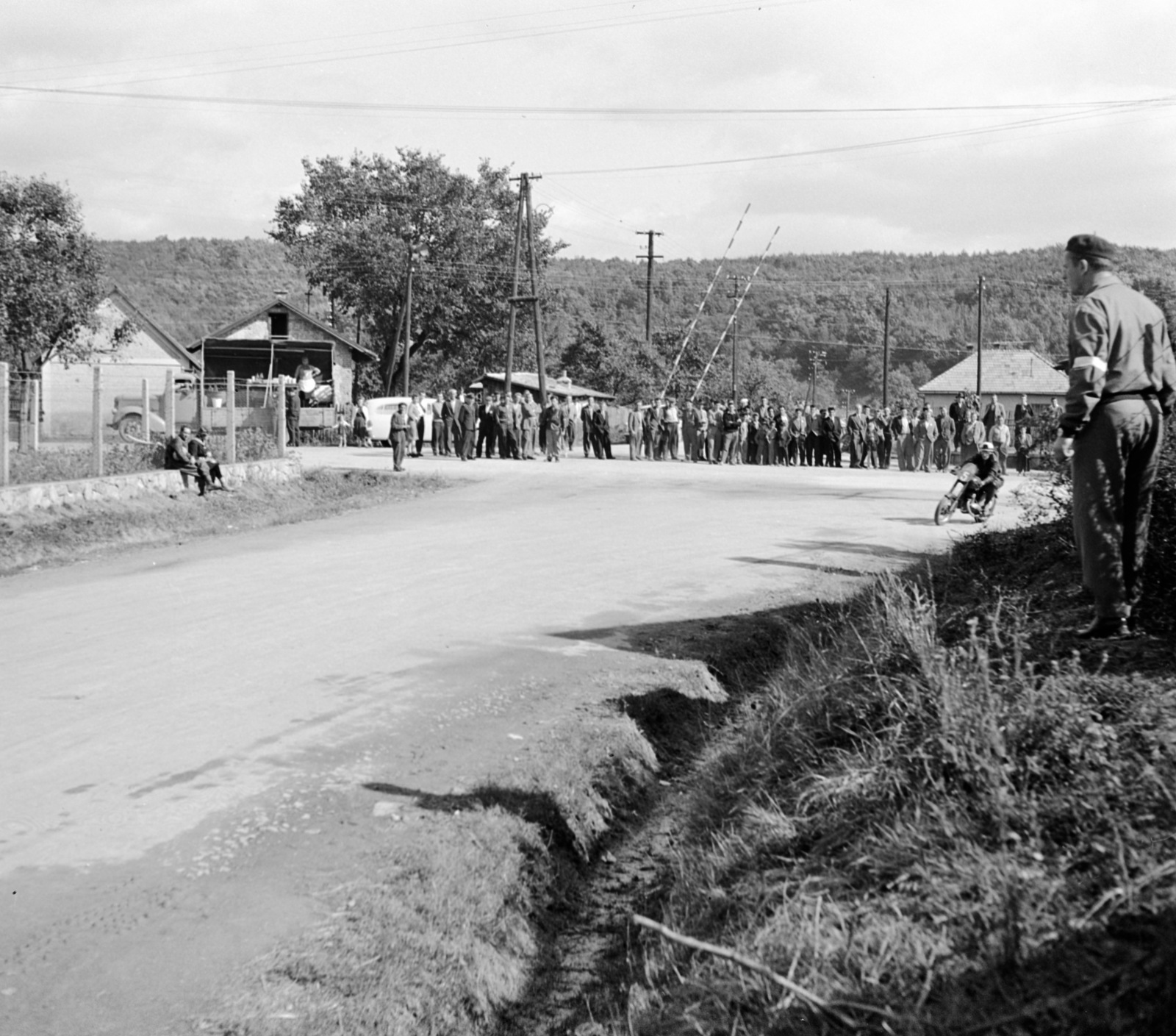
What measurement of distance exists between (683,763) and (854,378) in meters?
126

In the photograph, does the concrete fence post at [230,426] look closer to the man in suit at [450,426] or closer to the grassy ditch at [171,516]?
the grassy ditch at [171,516]

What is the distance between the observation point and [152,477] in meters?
18.2

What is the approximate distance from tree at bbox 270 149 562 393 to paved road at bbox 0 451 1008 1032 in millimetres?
57811

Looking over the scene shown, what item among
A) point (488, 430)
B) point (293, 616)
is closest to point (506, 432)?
point (488, 430)

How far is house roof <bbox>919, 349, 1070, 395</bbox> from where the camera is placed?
9050 cm

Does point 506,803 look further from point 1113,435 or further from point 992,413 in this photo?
point 992,413

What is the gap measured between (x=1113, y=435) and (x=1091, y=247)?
2.91ft

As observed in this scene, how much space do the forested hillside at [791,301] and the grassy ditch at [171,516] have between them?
75.3 m

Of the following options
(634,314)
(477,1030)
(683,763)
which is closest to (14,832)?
(477,1030)

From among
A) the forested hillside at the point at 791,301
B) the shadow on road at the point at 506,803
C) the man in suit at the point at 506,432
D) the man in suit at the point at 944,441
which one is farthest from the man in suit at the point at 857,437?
the forested hillside at the point at 791,301

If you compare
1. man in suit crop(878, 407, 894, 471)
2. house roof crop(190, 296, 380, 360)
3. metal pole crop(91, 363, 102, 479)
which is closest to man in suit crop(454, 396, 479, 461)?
man in suit crop(878, 407, 894, 471)

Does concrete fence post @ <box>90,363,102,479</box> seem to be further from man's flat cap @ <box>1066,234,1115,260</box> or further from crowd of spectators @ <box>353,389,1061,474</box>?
crowd of spectators @ <box>353,389,1061,474</box>

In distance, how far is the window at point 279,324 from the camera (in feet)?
233

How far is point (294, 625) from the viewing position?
975 cm
